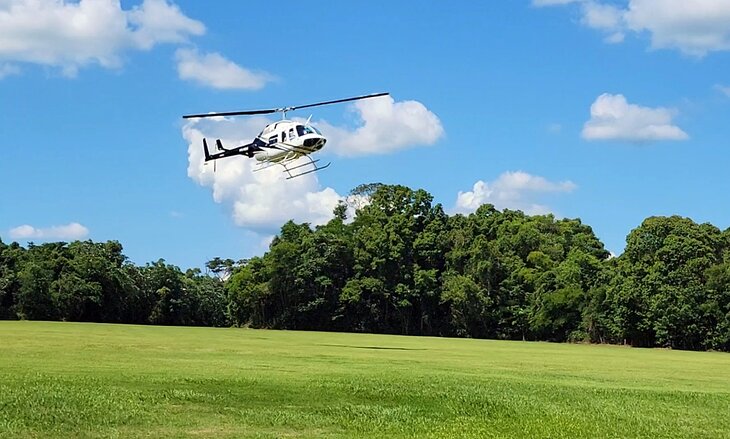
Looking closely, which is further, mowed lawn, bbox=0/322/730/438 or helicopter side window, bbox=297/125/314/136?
helicopter side window, bbox=297/125/314/136

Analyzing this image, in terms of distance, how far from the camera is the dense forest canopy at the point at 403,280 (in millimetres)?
95125

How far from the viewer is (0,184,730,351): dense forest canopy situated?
9512cm

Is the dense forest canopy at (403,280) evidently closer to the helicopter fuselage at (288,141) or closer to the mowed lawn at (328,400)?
the helicopter fuselage at (288,141)

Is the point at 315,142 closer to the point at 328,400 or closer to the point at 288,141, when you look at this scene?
the point at 288,141

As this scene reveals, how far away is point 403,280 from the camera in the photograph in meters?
113

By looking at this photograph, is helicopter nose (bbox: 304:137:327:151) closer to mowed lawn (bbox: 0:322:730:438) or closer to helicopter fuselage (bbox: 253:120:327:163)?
helicopter fuselage (bbox: 253:120:327:163)

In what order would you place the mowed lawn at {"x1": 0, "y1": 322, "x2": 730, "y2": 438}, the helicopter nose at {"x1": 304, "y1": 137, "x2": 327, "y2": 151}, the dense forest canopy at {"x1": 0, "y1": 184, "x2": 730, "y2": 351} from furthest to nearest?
1. the dense forest canopy at {"x1": 0, "y1": 184, "x2": 730, "y2": 351}
2. the helicopter nose at {"x1": 304, "y1": 137, "x2": 327, "y2": 151}
3. the mowed lawn at {"x1": 0, "y1": 322, "x2": 730, "y2": 438}

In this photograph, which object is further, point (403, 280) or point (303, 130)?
point (403, 280)

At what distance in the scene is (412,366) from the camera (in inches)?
1501

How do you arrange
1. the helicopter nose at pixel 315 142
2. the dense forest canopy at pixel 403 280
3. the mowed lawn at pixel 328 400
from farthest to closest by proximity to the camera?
the dense forest canopy at pixel 403 280 → the helicopter nose at pixel 315 142 → the mowed lawn at pixel 328 400

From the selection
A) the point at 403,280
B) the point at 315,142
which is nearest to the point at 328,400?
the point at 315,142

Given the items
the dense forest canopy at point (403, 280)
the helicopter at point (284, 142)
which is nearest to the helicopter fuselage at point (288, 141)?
the helicopter at point (284, 142)

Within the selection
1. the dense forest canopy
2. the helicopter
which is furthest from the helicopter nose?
the dense forest canopy

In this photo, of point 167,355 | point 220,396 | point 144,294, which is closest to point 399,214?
point 144,294
